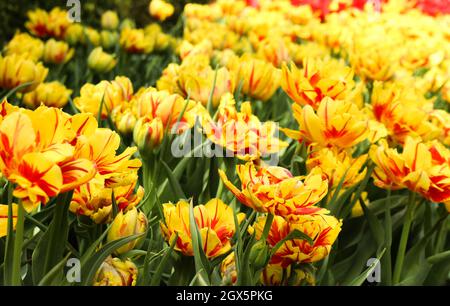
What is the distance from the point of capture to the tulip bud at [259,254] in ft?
2.73

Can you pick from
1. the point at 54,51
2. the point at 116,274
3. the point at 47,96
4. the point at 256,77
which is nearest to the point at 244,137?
the point at 116,274

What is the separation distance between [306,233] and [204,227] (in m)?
0.14

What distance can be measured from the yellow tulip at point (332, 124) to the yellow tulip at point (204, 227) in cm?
30

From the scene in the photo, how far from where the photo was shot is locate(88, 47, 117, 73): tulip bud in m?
1.94

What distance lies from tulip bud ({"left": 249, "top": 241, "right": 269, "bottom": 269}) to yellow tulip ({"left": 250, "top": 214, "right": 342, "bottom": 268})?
0.12ft

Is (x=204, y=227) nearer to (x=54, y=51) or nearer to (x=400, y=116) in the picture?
(x=400, y=116)

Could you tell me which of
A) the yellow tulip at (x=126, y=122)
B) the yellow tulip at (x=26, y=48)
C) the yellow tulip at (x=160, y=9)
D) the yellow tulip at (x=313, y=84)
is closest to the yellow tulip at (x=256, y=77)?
the yellow tulip at (x=313, y=84)

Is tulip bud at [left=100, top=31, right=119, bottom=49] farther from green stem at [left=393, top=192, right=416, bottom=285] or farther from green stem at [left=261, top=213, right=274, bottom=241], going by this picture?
green stem at [left=261, top=213, right=274, bottom=241]

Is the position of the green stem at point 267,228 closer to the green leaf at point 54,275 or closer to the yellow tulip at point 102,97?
the green leaf at point 54,275

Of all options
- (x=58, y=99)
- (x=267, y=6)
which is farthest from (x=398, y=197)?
(x=267, y=6)

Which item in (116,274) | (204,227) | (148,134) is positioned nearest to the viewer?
(116,274)

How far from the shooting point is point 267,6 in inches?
153

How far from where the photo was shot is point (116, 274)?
30.6 inches
